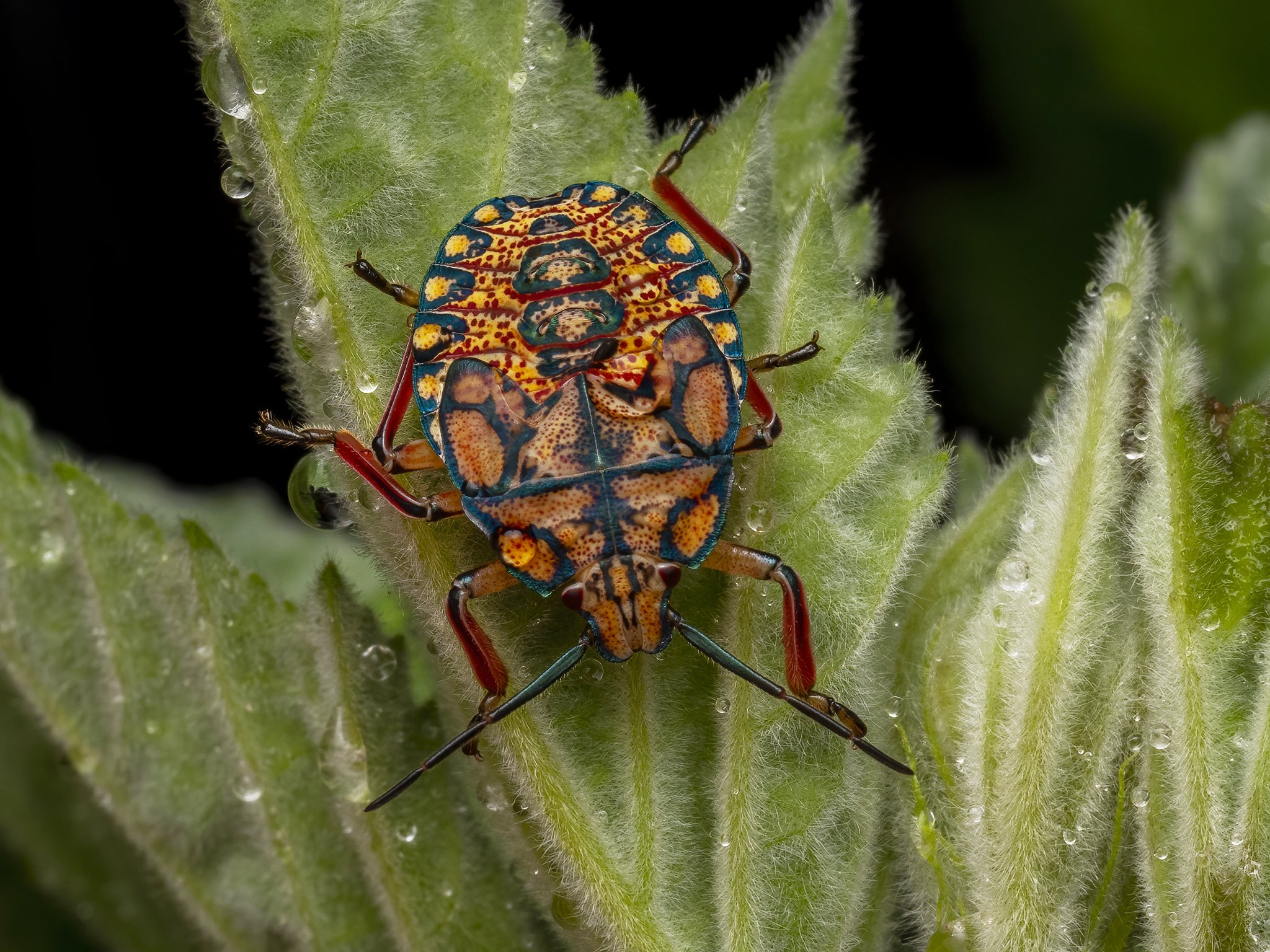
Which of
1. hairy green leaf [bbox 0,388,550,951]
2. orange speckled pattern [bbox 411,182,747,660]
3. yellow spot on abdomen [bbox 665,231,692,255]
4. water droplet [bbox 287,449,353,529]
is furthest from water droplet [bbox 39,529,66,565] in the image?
yellow spot on abdomen [bbox 665,231,692,255]

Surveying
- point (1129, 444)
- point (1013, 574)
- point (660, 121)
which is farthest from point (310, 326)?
point (660, 121)

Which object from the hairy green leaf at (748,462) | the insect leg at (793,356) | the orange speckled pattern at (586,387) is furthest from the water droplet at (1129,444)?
the orange speckled pattern at (586,387)

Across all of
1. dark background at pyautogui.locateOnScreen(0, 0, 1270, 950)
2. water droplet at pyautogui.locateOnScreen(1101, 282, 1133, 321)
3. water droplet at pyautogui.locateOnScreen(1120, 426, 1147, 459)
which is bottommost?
dark background at pyautogui.locateOnScreen(0, 0, 1270, 950)

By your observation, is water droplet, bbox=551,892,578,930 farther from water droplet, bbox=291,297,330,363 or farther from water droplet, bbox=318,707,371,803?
water droplet, bbox=291,297,330,363

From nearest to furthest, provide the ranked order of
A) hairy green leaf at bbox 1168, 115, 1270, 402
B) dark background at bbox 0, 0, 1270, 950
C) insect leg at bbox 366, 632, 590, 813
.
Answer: insect leg at bbox 366, 632, 590, 813 → hairy green leaf at bbox 1168, 115, 1270, 402 → dark background at bbox 0, 0, 1270, 950

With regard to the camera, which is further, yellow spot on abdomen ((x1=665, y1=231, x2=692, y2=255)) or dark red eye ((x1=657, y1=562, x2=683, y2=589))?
yellow spot on abdomen ((x1=665, y1=231, x2=692, y2=255))

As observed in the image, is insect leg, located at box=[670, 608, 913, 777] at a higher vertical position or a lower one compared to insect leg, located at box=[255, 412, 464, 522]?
higher

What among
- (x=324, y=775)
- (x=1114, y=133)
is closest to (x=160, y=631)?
(x=324, y=775)

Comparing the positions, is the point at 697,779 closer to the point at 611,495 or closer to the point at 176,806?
the point at 611,495
